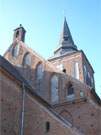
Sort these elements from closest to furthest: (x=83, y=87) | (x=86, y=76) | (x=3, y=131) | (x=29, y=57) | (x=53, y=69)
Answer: (x=3, y=131) → (x=83, y=87) → (x=53, y=69) → (x=29, y=57) → (x=86, y=76)

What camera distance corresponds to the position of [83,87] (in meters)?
19.0

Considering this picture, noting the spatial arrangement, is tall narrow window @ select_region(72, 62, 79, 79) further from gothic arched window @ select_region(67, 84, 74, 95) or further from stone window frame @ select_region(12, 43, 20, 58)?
stone window frame @ select_region(12, 43, 20, 58)

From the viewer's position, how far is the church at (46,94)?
45.8 feet

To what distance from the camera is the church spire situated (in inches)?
1125

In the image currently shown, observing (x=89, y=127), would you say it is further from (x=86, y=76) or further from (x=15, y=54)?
(x=15, y=54)

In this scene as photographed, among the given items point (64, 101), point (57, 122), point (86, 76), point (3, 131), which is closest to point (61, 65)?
point (86, 76)

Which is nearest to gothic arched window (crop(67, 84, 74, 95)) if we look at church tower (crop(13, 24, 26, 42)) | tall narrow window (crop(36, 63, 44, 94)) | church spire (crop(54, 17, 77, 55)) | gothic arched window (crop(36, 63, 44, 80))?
tall narrow window (crop(36, 63, 44, 94))

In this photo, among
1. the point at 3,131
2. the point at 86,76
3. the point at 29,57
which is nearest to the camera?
the point at 3,131

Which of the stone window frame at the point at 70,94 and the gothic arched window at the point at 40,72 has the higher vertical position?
the gothic arched window at the point at 40,72

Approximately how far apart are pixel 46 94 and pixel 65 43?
11252 millimetres

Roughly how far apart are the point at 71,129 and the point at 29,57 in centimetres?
992

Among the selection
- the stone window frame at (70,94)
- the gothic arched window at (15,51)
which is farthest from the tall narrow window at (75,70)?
the gothic arched window at (15,51)

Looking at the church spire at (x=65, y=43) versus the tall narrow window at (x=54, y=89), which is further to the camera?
the church spire at (x=65, y=43)

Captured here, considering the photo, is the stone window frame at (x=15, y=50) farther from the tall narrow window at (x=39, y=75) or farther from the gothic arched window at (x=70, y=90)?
the gothic arched window at (x=70, y=90)
